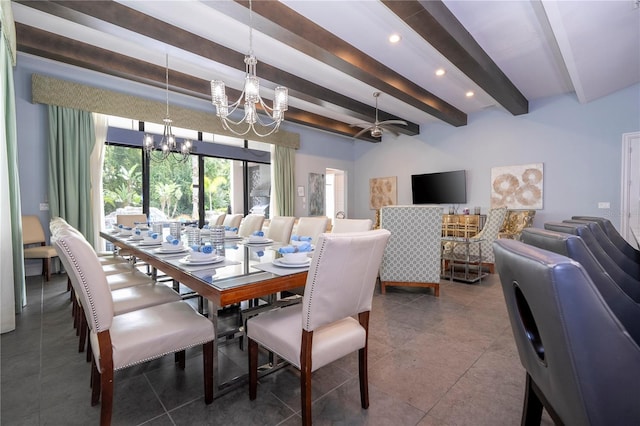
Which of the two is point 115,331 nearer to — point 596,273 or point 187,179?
point 596,273

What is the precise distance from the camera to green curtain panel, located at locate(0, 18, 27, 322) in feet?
7.93

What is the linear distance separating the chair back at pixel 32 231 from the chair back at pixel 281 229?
3361mm

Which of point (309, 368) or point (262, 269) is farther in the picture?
point (262, 269)

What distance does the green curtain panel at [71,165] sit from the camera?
4094 mm

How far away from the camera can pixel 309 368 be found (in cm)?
129

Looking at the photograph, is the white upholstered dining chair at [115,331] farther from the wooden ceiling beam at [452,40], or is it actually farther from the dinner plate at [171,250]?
the wooden ceiling beam at [452,40]

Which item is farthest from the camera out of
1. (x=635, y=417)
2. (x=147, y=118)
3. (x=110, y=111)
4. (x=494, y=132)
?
(x=494, y=132)

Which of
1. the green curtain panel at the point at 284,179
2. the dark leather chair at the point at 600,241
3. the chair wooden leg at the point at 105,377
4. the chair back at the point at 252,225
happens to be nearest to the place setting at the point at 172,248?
the chair wooden leg at the point at 105,377

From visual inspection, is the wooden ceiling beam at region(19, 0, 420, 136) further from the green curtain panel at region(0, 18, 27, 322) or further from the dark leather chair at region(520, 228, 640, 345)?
the dark leather chair at region(520, 228, 640, 345)

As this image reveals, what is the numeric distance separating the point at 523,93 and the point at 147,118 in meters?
6.55

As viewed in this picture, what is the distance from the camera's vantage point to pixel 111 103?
4.44m

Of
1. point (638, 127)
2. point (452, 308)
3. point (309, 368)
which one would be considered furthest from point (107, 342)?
point (638, 127)

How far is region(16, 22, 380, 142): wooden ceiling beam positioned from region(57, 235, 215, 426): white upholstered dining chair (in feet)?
12.1

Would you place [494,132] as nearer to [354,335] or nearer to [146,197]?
[354,335]
